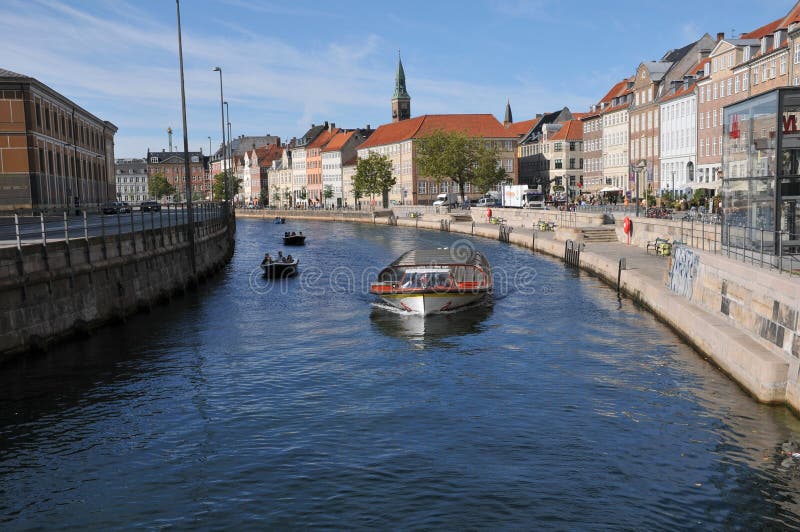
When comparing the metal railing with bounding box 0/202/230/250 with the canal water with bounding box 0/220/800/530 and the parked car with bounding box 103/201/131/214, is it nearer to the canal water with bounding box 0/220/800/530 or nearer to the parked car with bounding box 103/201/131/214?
the parked car with bounding box 103/201/131/214

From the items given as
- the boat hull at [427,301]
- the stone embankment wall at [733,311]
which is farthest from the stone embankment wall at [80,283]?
the stone embankment wall at [733,311]

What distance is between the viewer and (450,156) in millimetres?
133000

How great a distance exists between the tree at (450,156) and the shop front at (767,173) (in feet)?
353

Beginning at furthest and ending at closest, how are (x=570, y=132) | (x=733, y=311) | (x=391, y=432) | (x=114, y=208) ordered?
(x=570, y=132) → (x=114, y=208) → (x=733, y=311) → (x=391, y=432)

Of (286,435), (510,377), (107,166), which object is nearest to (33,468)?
(286,435)

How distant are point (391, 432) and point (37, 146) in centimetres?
5537

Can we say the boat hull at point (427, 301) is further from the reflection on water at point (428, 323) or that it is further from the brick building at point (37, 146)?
the brick building at point (37, 146)

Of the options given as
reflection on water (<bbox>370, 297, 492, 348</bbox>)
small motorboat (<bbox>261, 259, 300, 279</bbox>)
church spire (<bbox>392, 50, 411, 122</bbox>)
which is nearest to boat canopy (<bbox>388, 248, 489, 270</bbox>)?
reflection on water (<bbox>370, 297, 492, 348</bbox>)

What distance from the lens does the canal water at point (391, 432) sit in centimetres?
1475

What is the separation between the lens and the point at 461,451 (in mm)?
17531

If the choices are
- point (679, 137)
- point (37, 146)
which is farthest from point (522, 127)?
point (37, 146)

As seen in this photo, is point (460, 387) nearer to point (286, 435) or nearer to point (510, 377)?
point (510, 377)

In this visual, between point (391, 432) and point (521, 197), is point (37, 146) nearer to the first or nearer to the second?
point (391, 432)

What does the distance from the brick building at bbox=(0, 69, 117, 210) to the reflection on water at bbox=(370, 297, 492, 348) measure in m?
27.5
